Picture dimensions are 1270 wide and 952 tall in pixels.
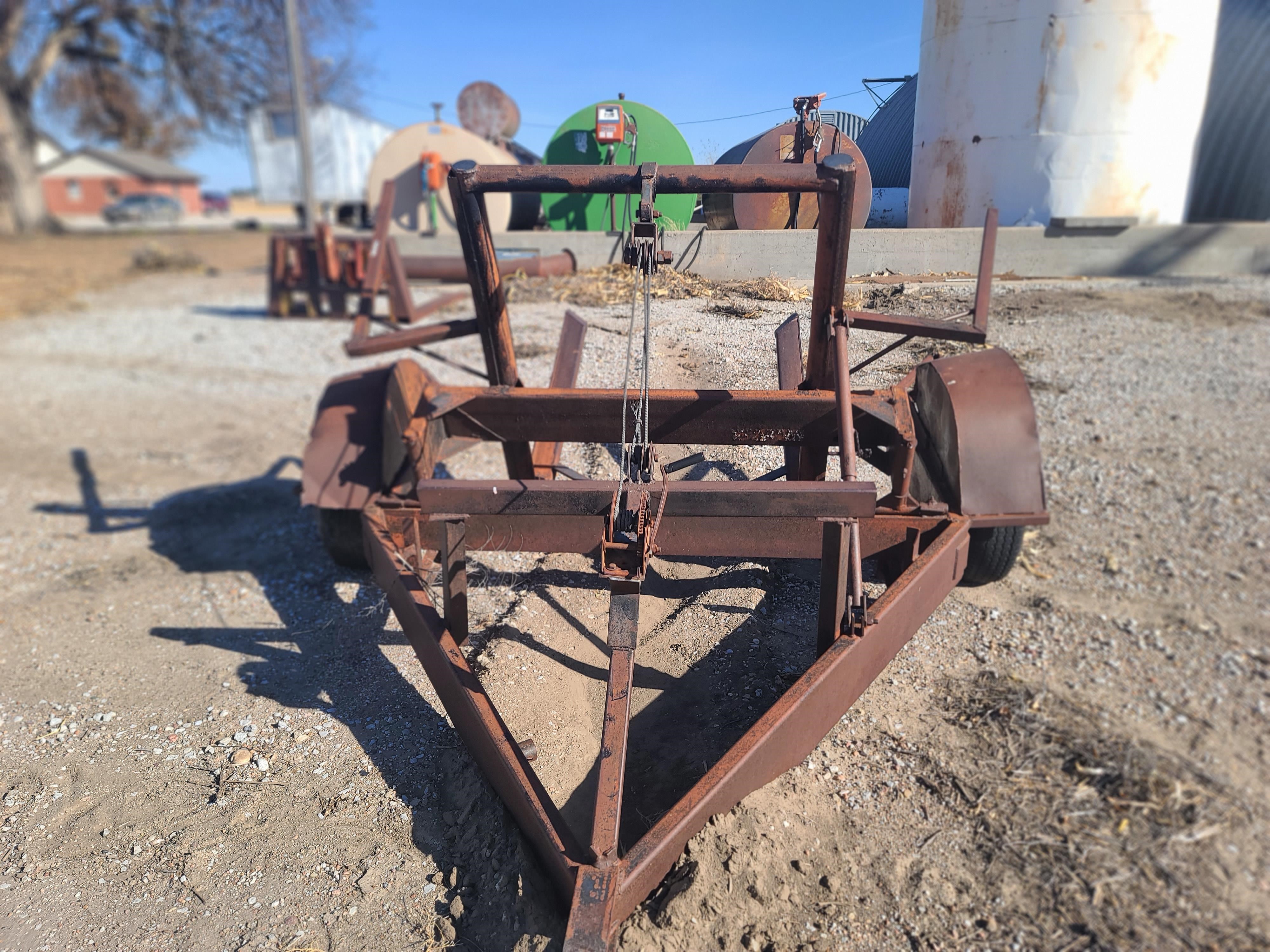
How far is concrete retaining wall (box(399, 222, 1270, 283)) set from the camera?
141 inches

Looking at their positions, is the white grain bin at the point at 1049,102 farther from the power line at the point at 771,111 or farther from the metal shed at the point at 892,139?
the power line at the point at 771,111

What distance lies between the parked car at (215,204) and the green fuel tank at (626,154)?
205ft

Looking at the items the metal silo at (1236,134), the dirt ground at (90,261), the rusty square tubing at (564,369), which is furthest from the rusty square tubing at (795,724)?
the dirt ground at (90,261)

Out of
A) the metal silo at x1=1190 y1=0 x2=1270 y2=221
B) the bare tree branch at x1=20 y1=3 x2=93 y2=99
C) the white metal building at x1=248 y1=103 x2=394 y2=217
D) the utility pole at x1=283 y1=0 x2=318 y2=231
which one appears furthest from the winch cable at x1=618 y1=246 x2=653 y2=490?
the bare tree branch at x1=20 y1=3 x2=93 y2=99

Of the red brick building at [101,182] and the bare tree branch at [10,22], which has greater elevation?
the bare tree branch at [10,22]

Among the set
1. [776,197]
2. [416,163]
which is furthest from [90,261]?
[776,197]

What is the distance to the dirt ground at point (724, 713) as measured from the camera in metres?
2.18

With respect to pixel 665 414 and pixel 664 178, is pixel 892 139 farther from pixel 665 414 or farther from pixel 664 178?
pixel 665 414

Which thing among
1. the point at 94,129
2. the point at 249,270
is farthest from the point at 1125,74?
the point at 94,129

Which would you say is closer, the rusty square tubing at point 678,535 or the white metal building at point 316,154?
the rusty square tubing at point 678,535

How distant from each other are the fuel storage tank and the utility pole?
39.7 ft

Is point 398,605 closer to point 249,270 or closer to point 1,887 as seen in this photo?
point 1,887

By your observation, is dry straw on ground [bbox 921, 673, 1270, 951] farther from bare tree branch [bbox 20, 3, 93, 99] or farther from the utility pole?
bare tree branch [bbox 20, 3, 93, 99]

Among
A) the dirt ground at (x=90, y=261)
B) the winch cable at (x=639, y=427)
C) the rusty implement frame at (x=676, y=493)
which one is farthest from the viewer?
the dirt ground at (x=90, y=261)
